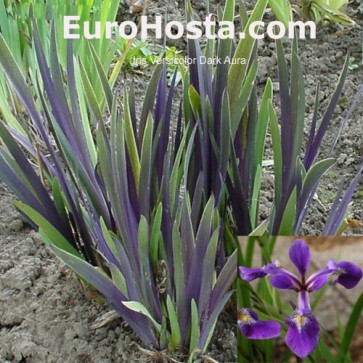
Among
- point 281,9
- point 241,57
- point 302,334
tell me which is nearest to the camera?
point 302,334

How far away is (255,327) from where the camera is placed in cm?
76

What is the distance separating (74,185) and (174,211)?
16 centimetres

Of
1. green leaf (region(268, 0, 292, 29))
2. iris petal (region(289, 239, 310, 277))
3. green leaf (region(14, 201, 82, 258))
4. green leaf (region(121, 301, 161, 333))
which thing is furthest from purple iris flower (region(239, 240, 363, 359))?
green leaf (region(268, 0, 292, 29))

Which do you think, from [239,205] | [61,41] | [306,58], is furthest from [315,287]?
[61,41]

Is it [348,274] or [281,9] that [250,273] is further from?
[281,9]

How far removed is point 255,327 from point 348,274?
0.12m

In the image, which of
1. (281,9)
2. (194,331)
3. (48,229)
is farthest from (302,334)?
(281,9)

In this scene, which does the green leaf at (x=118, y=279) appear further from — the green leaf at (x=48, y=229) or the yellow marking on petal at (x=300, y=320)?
the yellow marking on petal at (x=300, y=320)

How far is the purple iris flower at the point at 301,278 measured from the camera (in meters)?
0.75

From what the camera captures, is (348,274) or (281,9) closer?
(348,274)

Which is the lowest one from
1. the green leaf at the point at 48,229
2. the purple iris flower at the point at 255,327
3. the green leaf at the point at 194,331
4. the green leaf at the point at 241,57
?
the green leaf at the point at 194,331

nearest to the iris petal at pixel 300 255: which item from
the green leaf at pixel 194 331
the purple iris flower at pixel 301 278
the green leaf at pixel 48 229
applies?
the purple iris flower at pixel 301 278

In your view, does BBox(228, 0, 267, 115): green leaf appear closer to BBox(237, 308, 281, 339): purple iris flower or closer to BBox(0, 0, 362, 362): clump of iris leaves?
BBox(0, 0, 362, 362): clump of iris leaves

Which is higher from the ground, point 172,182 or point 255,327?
point 172,182
